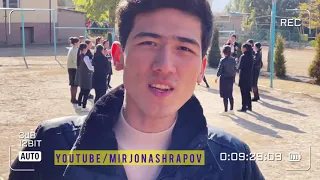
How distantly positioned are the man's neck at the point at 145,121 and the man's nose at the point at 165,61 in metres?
0.17

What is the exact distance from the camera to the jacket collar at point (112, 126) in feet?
5.01

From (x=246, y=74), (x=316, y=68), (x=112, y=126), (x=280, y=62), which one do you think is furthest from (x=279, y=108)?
(x=112, y=126)

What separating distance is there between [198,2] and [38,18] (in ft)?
105

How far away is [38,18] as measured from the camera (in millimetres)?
31875

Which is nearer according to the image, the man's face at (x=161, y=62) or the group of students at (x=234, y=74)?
the man's face at (x=161, y=62)

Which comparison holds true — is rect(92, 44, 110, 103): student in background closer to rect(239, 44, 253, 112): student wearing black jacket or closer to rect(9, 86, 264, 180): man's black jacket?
rect(239, 44, 253, 112): student wearing black jacket

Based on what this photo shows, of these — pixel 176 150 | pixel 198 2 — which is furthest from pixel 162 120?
pixel 198 2

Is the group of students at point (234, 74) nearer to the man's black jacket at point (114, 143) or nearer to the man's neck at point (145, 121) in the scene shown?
the man's black jacket at point (114, 143)

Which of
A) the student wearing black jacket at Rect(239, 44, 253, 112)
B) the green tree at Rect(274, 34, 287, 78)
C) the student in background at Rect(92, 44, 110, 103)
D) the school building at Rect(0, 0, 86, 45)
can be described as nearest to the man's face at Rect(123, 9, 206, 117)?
the student in background at Rect(92, 44, 110, 103)

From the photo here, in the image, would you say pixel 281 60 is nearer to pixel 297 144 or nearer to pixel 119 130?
pixel 297 144

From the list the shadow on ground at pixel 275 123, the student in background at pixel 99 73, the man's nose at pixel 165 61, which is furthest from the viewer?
the student in background at pixel 99 73

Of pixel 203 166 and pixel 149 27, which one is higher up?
pixel 149 27

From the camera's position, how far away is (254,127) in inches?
334

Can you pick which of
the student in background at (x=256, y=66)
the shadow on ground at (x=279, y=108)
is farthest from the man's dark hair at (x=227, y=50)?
the student in background at (x=256, y=66)
